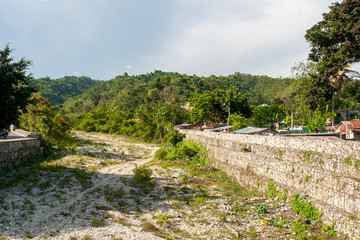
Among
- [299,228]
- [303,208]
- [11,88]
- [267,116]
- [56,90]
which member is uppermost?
[56,90]

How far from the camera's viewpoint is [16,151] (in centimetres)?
1435

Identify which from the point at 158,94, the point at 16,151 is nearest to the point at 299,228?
the point at 16,151

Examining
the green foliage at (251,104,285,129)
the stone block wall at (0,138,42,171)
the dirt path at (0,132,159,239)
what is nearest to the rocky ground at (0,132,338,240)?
the dirt path at (0,132,159,239)

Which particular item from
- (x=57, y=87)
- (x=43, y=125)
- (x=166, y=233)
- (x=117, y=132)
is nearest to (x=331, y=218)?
(x=166, y=233)

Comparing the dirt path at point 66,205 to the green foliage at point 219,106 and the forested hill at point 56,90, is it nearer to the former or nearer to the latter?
the green foliage at point 219,106

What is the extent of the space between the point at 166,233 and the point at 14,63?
9.95 m

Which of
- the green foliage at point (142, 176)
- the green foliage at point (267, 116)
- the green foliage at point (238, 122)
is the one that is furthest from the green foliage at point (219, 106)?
the green foliage at point (142, 176)

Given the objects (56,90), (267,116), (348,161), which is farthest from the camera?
(56,90)

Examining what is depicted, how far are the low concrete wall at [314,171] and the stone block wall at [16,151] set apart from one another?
1271 centimetres

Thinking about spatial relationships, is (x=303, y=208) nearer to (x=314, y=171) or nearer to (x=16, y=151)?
(x=314, y=171)

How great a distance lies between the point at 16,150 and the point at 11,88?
572cm

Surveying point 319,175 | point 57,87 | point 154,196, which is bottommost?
point 154,196

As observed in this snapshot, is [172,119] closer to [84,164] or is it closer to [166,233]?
[84,164]

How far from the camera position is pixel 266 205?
9.89 metres
